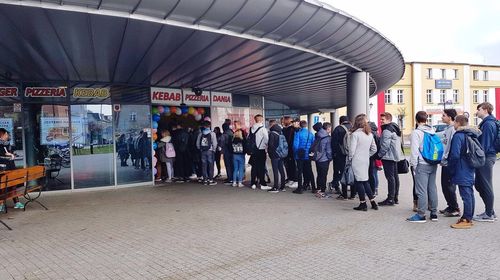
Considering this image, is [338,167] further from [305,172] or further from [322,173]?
[305,172]

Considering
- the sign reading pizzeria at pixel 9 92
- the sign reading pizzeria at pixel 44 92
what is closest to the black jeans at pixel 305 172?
the sign reading pizzeria at pixel 44 92

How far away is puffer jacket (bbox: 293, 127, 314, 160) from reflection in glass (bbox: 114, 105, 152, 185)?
14.6 ft

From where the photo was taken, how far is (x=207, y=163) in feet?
35.6

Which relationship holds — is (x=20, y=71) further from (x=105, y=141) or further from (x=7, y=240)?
(x=7, y=240)

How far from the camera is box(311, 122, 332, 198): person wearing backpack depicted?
837cm

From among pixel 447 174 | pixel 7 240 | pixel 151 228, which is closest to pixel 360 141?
pixel 447 174

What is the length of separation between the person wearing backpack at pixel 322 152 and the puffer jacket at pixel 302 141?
361mm

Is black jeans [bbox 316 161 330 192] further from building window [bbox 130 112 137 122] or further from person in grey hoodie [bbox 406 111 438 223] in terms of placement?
building window [bbox 130 112 137 122]

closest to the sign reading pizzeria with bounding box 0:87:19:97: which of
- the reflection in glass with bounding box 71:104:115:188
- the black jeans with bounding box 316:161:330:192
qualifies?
the reflection in glass with bounding box 71:104:115:188

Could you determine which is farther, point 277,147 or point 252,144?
point 252,144

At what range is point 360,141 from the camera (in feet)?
22.6

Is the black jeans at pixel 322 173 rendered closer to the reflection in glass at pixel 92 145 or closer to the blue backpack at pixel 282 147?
the blue backpack at pixel 282 147

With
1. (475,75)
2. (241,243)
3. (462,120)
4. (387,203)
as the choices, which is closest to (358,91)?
(387,203)

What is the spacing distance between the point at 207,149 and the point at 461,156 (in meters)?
6.39
